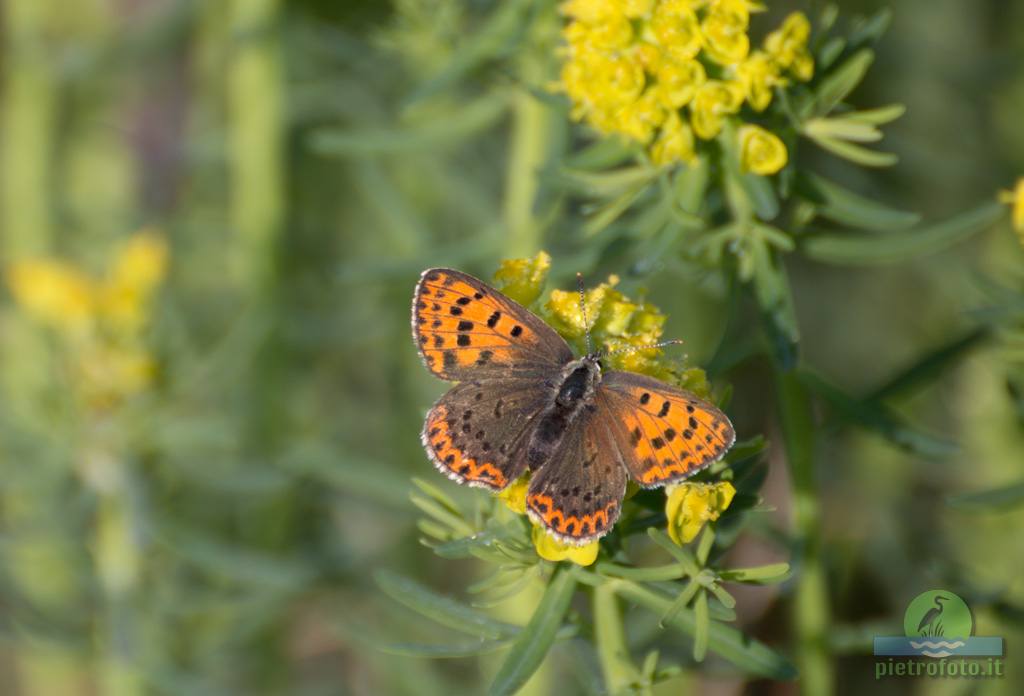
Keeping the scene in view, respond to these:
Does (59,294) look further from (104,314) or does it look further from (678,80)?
(678,80)

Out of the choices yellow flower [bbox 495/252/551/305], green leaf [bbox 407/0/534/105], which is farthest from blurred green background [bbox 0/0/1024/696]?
yellow flower [bbox 495/252/551/305]

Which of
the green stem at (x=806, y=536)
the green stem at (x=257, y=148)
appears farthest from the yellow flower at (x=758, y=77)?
the green stem at (x=257, y=148)

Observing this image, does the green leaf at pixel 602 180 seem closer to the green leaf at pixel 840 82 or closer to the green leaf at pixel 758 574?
the green leaf at pixel 840 82

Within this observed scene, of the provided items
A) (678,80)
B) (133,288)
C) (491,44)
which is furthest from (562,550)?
(133,288)

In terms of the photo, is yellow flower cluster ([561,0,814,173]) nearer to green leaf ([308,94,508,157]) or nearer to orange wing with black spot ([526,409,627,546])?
orange wing with black spot ([526,409,627,546])

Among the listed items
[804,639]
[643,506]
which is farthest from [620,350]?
[804,639]

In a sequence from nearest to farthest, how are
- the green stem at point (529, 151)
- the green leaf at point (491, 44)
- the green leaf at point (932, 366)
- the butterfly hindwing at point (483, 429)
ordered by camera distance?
the butterfly hindwing at point (483, 429) < the green leaf at point (932, 366) < the green leaf at point (491, 44) < the green stem at point (529, 151)
